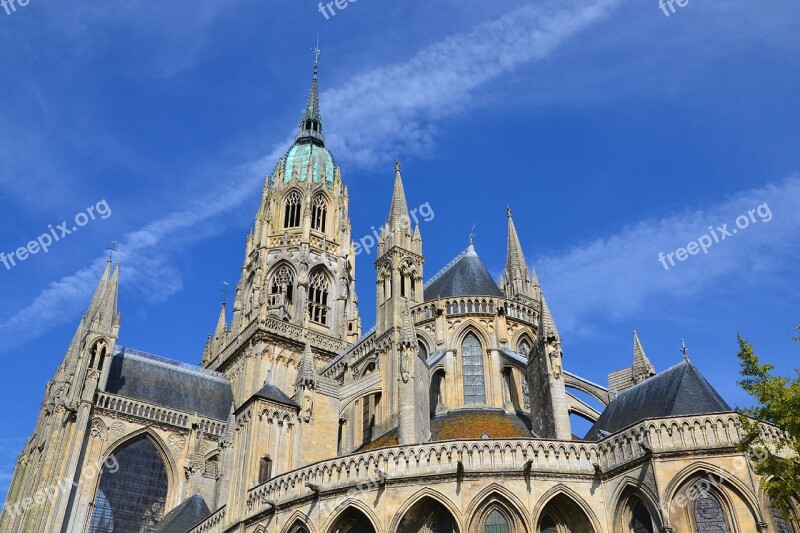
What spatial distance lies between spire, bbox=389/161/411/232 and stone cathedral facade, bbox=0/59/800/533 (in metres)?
0.08

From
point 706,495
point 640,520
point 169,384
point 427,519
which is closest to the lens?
point 706,495

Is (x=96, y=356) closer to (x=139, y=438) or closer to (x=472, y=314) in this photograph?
(x=139, y=438)

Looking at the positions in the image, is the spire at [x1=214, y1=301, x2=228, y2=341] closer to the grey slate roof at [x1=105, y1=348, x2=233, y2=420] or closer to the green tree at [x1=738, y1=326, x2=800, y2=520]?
the grey slate roof at [x1=105, y1=348, x2=233, y2=420]

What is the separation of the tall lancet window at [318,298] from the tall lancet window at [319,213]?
142 inches

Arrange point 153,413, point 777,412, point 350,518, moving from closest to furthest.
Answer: point 777,412
point 350,518
point 153,413

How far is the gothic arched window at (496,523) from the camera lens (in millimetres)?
18766

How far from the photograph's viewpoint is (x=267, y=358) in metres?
37.6

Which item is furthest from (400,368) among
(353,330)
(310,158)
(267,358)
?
(310,158)

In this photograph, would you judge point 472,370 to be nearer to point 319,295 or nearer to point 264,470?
point 264,470

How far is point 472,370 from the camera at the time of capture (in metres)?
27.2

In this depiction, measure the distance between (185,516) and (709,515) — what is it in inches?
783

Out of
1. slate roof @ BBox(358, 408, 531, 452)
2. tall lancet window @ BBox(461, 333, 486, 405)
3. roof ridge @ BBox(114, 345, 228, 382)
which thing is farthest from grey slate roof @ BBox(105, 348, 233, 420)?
tall lancet window @ BBox(461, 333, 486, 405)

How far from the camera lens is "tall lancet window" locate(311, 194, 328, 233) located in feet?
151

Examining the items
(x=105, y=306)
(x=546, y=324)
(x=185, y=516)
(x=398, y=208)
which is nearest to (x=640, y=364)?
(x=546, y=324)
